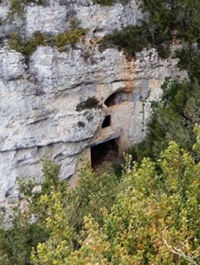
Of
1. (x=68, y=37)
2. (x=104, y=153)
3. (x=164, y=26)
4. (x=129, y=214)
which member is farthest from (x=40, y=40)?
(x=129, y=214)

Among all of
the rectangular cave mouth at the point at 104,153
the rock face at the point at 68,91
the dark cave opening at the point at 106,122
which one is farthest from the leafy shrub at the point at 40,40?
the rectangular cave mouth at the point at 104,153

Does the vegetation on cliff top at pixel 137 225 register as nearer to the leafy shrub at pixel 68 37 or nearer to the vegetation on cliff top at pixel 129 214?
the vegetation on cliff top at pixel 129 214

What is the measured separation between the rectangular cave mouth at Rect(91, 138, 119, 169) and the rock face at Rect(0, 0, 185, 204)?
40.2 inches

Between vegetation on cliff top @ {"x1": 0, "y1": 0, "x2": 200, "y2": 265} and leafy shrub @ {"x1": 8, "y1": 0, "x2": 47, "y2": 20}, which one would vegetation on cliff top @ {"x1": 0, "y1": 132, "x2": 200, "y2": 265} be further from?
leafy shrub @ {"x1": 8, "y1": 0, "x2": 47, "y2": 20}

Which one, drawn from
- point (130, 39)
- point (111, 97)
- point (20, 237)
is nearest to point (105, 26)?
point (130, 39)

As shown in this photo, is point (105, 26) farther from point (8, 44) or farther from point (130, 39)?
point (8, 44)

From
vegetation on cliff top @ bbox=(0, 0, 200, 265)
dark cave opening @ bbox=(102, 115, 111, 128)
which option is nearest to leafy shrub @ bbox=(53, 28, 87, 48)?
vegetation on cliff top @ bbox=(0, 0, 200, 265)

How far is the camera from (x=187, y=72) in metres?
22.0

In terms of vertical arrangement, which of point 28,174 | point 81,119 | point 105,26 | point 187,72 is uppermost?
point 105,26

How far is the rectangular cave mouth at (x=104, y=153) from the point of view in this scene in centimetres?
2322

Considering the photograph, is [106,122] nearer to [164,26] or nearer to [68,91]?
[68,91]

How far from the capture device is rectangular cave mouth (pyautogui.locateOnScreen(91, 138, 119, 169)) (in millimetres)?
23219

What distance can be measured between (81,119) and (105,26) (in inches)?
122

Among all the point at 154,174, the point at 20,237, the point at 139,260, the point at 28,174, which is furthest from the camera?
the point at 28,174
